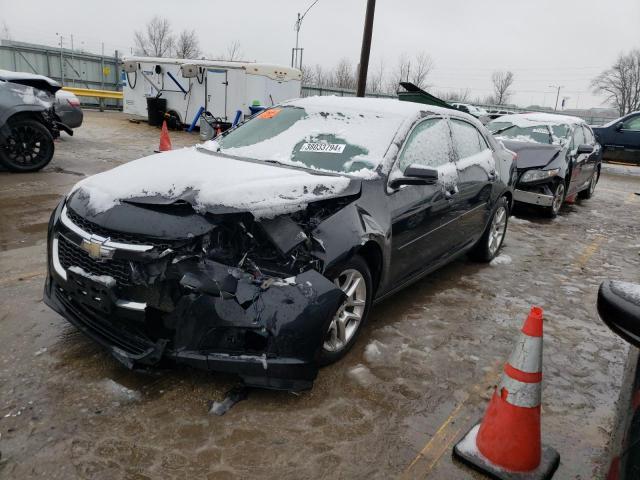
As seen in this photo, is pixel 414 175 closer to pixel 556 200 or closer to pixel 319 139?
pixel 319 139

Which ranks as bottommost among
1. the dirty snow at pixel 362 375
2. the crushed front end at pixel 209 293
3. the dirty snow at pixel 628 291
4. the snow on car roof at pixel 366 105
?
the dirty snow at pixel 362 375

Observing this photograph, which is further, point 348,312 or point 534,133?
point 534,133

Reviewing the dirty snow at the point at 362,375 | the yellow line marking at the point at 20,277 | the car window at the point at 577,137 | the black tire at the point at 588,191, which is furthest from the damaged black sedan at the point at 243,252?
the black tire at the point at 588,191

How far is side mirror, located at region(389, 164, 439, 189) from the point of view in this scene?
340 cm

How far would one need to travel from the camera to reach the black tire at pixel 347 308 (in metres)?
2.86

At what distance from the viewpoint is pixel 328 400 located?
278cm

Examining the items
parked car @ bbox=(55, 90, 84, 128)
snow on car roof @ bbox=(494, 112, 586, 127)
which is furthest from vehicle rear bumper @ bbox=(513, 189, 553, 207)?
parked car @ bbox=(55, 90, 84, 128)

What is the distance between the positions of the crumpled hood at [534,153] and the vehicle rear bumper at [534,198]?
42cm

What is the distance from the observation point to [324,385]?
2.92m

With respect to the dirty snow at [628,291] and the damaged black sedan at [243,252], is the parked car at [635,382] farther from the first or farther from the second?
the damaged black sedan at [243,252]

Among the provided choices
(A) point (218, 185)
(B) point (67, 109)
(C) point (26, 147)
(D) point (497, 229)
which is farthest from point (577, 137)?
(B) point (67, 109)

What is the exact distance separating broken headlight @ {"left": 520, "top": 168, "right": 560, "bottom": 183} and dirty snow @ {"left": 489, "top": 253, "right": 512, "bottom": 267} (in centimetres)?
255

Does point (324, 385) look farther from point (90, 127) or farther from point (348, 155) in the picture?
point (90, 127)

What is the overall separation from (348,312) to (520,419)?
1.21m
